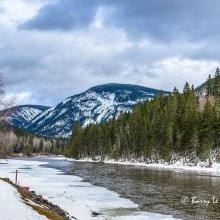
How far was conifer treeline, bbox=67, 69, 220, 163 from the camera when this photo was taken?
114875 mm

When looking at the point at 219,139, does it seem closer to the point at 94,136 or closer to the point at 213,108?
the point at 213,108

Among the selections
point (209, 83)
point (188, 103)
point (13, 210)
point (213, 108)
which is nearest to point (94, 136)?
point (209, 83)

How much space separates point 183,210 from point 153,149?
10433 cm

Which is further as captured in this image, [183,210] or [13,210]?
[183,210]

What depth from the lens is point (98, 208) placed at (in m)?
34.8

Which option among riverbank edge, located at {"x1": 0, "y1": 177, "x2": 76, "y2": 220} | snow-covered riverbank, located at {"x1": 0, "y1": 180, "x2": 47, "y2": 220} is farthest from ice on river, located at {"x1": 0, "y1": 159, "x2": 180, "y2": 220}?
snow-covered riverbank, located at {"x1": 0, "y1": 180, "x2": 47, "y2": 220}

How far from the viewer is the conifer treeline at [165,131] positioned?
115m

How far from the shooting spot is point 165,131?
5221 inches

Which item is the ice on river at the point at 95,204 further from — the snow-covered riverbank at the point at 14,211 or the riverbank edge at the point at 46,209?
the snow-covered riverbank at the point at 14,211
